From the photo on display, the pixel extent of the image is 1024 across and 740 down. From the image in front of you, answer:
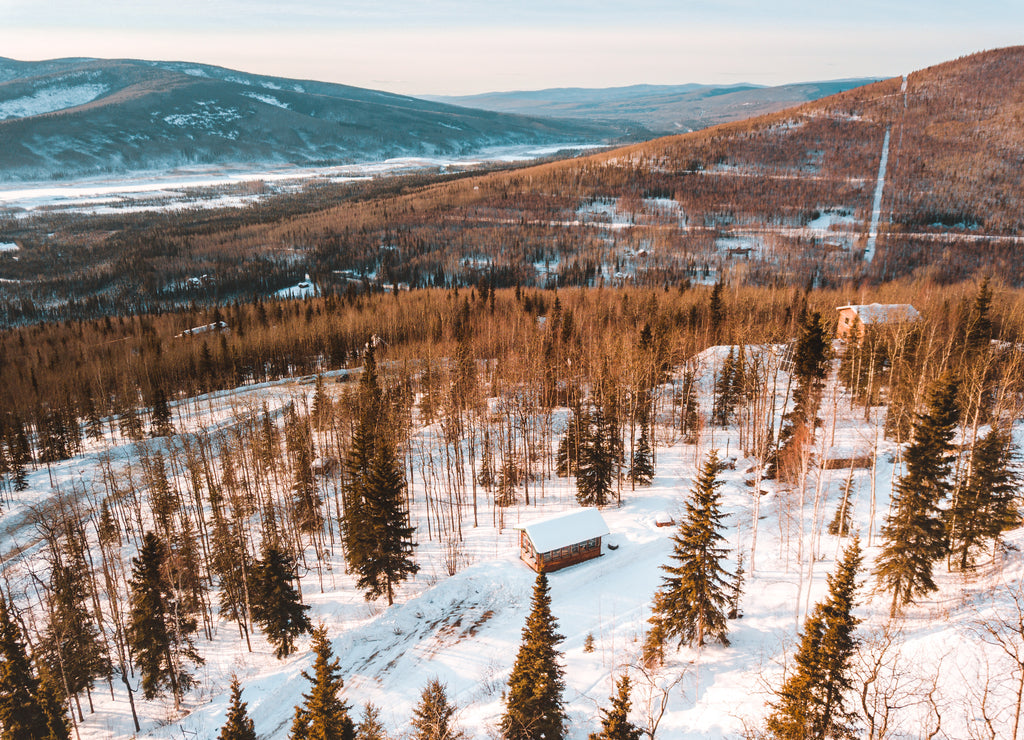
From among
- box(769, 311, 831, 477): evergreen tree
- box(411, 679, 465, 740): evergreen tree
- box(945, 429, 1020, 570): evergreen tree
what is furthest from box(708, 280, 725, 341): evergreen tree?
box(411, 679, 465, 740): evergreen tree

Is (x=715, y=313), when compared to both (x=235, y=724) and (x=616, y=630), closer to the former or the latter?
(x=616, y=630)

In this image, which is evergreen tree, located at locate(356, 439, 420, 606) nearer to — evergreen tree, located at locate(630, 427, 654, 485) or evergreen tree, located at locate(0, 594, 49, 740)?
evergreen tree, located at locate(0, 594, 49, 740)

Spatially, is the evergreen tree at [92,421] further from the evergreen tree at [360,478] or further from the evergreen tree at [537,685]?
the evergreen tree at [537,685]

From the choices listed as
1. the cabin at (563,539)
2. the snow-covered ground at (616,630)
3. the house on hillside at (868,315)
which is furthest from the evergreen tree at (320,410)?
the house on hillside at (868,315)

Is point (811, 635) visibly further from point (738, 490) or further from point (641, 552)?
point (738, 490)

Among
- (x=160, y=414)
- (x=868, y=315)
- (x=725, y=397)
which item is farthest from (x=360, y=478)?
(x=868, y=315)
